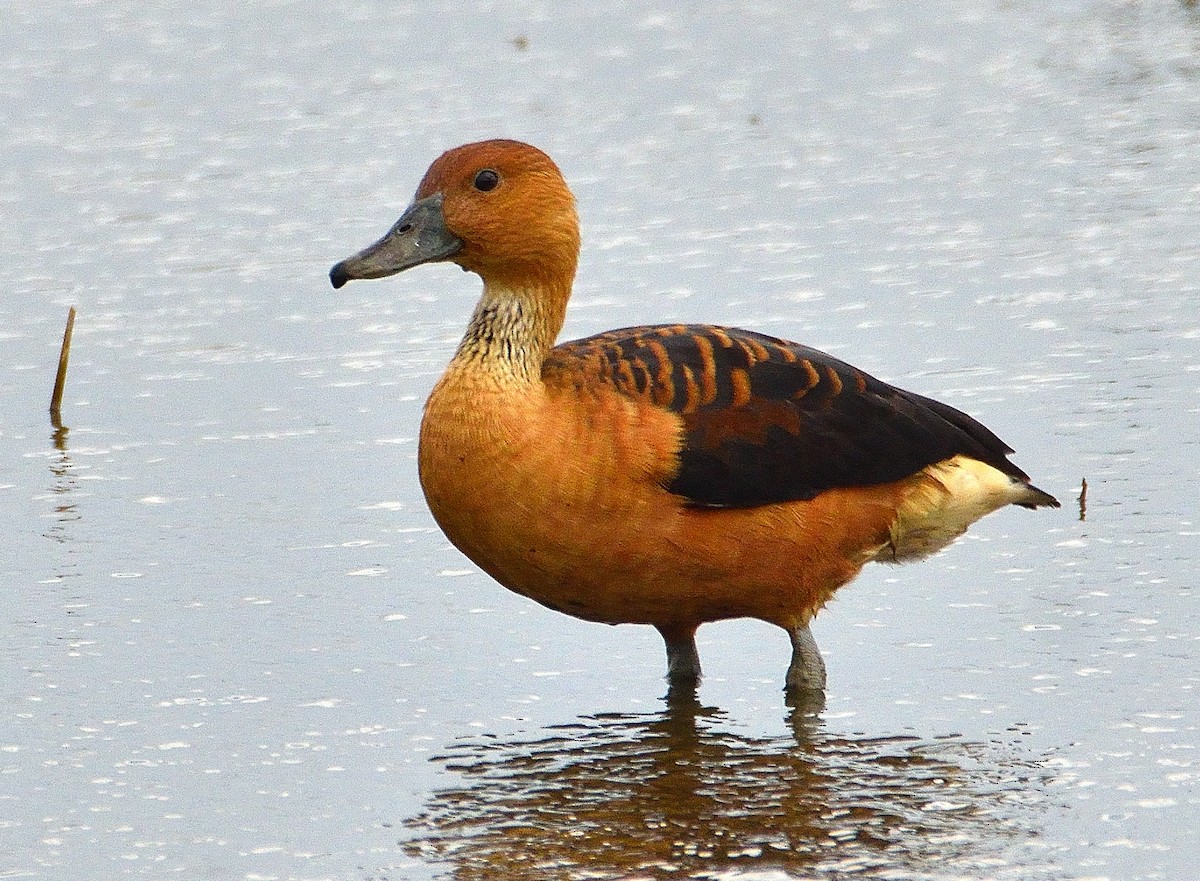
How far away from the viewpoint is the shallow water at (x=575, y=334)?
609cm

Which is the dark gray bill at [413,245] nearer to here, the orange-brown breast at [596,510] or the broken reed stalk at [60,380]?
the orange-brown breast at [596,510]

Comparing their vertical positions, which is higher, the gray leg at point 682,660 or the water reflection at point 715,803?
the gray leg at point 682,660

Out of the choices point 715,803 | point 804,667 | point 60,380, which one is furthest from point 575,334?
point 715,803

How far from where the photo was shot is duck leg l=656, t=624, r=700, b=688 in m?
7.09

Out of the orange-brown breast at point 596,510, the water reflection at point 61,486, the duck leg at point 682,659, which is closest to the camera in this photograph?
the orange-brown breast at point 596,510

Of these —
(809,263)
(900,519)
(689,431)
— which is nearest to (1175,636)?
(900,519)

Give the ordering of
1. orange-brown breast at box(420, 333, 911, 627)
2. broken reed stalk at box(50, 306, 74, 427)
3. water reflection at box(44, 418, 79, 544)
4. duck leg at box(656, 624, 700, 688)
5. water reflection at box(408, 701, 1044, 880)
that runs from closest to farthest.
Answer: water reflection at box(408, 701, 1044, 880)
orange-brown breast at box(420, 333, 911, 627)
duck leg at box(656, 624, 700, 688)
water reflection at box(44, 418, 79, 544)
broken reed stalk at box(50, 306, 74, 427)

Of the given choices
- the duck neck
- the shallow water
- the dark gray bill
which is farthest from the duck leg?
the dark gray bill

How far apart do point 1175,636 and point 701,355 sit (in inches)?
74.8

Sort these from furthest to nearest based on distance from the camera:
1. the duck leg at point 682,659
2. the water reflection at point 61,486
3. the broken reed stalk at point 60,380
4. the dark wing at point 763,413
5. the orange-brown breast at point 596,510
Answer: the broken reed stalk at point 60,380 → the water reflection at point 61,486 → the duck leg at point 682,659 → the dark wing at point 763,413 → the orange-brown breast at point 596,510

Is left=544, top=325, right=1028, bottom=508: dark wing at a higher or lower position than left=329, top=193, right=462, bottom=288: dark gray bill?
lower

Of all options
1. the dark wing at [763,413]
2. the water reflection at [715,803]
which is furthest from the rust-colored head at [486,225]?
the water reflection at [715,803]

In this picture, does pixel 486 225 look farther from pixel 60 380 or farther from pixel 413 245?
pixel 60 380

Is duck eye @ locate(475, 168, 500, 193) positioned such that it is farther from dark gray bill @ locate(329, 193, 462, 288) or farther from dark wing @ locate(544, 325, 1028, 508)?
dark wing @ locate(544, 325, 1028, 508)
